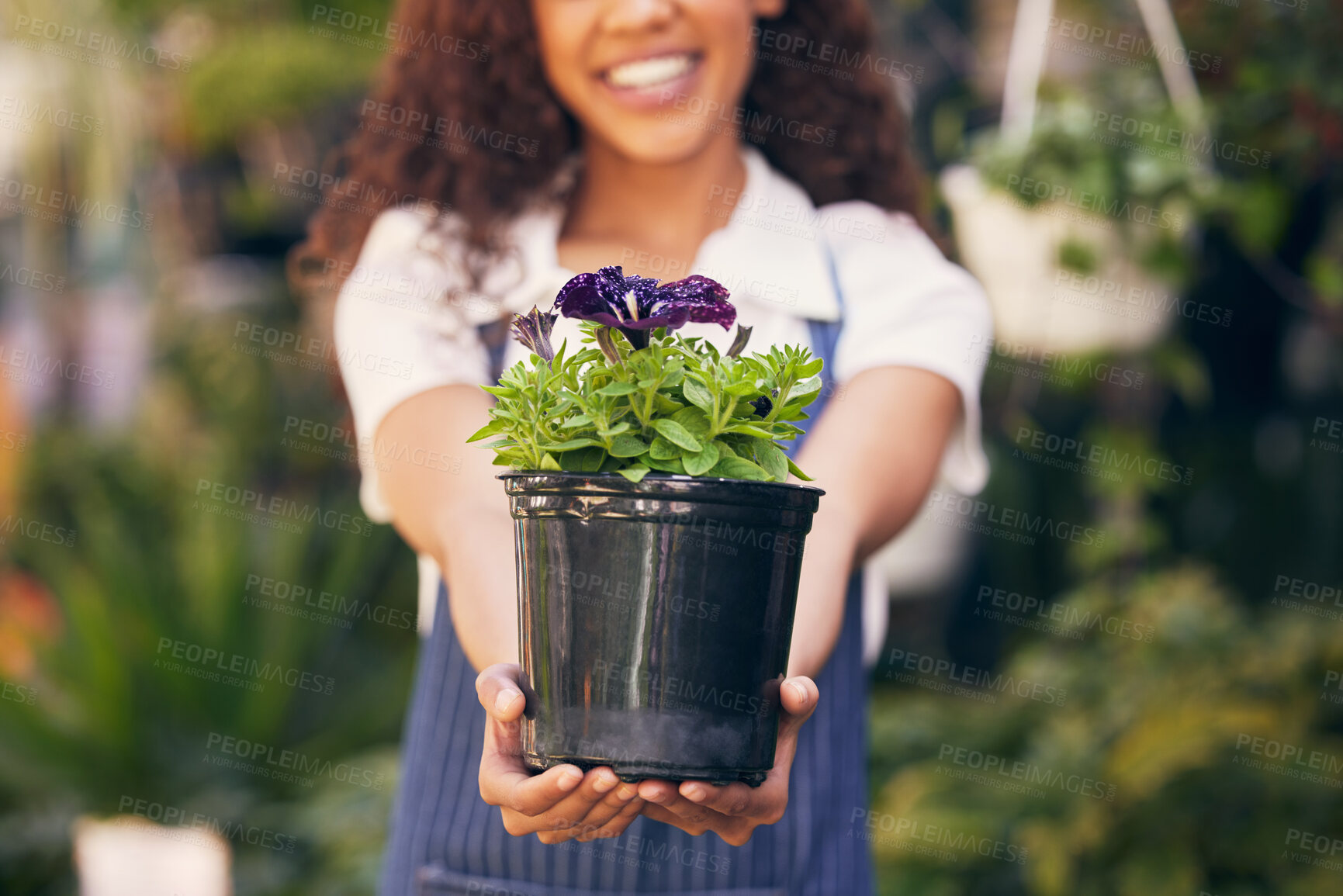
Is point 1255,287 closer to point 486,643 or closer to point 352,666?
point 352,666

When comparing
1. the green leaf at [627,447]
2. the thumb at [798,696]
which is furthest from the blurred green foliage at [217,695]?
the green leaf at [627,447]

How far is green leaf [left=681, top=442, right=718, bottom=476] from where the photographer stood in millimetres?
1039

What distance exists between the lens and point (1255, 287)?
14.3 feet

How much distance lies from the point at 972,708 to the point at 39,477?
492cm

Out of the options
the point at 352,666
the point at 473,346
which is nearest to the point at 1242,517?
the point at 352,666


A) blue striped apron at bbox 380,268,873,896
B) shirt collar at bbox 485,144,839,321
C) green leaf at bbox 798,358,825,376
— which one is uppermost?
shirt collar at bbox 485,144,839,321

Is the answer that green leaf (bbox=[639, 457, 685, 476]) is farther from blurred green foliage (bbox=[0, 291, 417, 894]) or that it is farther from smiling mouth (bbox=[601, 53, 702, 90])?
blurred green foliage (bbox=[0, 291, 417, 894])

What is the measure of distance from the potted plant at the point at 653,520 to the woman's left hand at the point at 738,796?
0.02 metres

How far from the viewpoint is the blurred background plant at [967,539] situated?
124 inches

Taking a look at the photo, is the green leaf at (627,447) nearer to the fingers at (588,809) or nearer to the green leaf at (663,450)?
the green leaf at (663,450)

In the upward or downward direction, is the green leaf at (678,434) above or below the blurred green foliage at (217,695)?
above

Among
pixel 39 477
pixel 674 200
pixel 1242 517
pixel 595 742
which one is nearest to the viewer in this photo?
pixel 595 742

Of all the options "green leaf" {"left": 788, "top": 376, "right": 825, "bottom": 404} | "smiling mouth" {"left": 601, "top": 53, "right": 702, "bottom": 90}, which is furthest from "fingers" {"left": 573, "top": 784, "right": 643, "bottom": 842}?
"smiling mouth" {"left": 601, "top": 53, "right": 702, "bottom": 90}

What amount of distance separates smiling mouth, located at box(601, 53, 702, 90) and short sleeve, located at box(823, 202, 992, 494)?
349 millimetres
